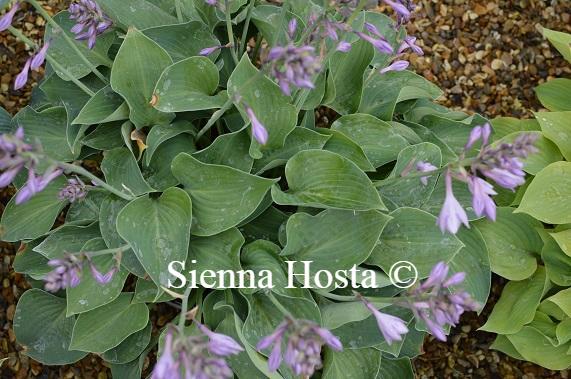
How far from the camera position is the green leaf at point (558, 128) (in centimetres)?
272

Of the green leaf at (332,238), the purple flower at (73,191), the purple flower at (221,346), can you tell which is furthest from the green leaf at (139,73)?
the purple flower at (221,346)

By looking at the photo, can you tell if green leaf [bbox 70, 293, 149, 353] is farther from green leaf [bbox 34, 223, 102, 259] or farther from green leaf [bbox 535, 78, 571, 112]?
green leaf [bbox 535, 78, 571, 112]

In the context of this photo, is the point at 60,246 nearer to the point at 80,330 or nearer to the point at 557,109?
the point at 80,330

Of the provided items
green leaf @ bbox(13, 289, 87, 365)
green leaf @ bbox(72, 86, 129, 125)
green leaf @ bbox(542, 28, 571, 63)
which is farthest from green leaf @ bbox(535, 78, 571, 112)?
green leaf @ bbox(13, 289, 87, 365)

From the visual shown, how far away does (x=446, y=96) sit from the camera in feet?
10.6

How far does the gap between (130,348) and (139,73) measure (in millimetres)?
1001

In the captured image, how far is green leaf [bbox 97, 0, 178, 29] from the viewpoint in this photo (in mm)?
2312

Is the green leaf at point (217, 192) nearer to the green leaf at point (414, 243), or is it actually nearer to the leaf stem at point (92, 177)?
the leaf stem at point (92, 177)

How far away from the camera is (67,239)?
226cm

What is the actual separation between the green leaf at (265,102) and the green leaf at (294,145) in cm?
10

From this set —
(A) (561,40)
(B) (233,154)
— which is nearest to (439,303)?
(B) (233,154)

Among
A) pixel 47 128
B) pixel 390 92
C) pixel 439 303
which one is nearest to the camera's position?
pixel 439 303

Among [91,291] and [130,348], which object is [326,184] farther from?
[130,348]

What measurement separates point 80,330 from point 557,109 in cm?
223
